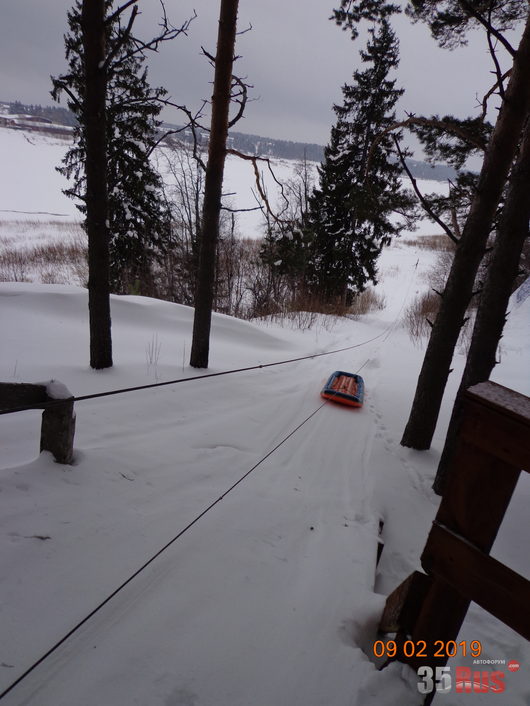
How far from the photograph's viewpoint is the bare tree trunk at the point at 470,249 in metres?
3.18

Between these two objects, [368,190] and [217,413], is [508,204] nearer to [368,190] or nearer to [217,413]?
[368,190]

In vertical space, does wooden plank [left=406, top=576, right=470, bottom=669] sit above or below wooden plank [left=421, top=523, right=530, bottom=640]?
below

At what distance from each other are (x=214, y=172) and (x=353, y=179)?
1337 cm

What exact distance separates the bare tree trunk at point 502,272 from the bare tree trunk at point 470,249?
0.69ft

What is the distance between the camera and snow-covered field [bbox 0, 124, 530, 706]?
1.43 metres

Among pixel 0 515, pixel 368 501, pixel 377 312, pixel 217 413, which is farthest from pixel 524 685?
pixel 377 312

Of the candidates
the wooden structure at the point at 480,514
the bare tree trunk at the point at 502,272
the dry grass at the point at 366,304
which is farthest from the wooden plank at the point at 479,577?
the dry grass at the point at 366,304

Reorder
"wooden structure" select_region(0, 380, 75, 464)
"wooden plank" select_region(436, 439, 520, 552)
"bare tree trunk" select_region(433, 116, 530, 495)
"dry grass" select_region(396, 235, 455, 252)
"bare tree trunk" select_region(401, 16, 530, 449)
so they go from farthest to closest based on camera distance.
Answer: "dry grass" select_region(396, 235, 455, 252), "bare tree trunk" select_region(401, 16, 530, 449), "bare tree trunk" select_region(433, 116, 530, 495), "wooden structure" select_region(0, 380, 75, 464), "wooden plank" select_region(436, 439, 520, 552)

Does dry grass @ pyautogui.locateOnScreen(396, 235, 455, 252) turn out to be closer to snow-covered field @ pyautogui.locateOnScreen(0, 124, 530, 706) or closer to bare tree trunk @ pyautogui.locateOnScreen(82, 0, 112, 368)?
snow-covered field @ pyautogui.locateOnScreen(0, 124, 530, 706)

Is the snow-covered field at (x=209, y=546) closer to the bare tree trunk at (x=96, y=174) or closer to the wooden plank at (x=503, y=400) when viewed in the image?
the bare tree trunk at (x=96, y=174)

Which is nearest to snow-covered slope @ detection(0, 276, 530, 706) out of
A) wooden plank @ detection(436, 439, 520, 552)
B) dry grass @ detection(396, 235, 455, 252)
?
wooden plank @ detection(436, 439, 520, 552)

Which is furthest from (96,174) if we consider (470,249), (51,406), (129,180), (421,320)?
(421,320)

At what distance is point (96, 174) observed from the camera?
409cm

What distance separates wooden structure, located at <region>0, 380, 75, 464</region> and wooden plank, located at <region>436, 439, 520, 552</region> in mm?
2190
